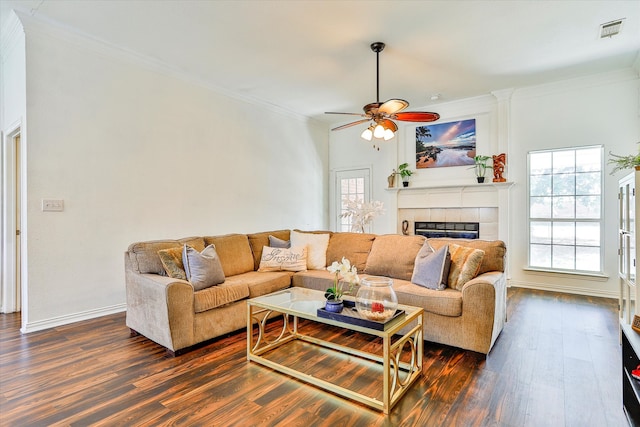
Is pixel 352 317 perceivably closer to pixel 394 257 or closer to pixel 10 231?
pixel 394 257

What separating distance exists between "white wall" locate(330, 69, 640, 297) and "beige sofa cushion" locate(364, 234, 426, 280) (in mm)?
2445

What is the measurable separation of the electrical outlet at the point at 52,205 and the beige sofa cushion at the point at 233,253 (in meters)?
1.39

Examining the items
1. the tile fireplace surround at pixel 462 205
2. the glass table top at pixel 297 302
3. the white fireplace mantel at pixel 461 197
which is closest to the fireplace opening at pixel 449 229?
the tile fireplace surround at pixel 462 205

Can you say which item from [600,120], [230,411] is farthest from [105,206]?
[600,120]

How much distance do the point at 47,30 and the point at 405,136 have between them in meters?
5.02

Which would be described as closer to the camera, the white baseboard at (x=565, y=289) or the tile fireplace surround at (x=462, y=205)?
the white baseboard at (x=565, y=289)

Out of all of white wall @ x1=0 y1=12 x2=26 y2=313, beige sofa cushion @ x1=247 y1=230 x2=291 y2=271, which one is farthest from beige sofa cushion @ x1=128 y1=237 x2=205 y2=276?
white wall @ x1=0 y1=12 x2=26 y2=313

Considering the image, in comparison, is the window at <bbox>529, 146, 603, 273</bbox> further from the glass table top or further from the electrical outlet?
the electrical outlet

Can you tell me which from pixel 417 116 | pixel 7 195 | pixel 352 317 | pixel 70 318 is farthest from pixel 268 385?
pixel 7 195

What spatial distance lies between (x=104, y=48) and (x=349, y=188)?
446 cm

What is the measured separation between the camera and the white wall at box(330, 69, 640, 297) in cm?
432

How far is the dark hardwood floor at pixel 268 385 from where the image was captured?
6.03 ft

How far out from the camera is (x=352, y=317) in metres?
2.09

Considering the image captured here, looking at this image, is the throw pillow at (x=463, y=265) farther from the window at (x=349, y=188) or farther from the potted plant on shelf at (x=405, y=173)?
the window at (x=349, y=188)
